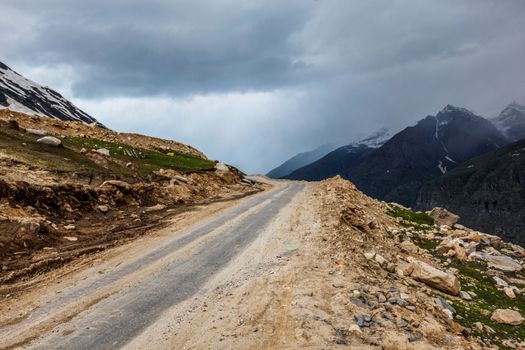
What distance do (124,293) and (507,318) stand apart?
12472 mm

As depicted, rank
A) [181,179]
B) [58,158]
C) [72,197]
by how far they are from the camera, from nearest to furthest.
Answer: [72,197], [58,158], [181,179]

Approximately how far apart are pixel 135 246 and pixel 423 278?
12.1 metres

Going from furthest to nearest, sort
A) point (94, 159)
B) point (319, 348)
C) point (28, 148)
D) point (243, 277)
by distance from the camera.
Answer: point (94, 159)
point (28, 148)
point (243, 277)
point (319, 348)

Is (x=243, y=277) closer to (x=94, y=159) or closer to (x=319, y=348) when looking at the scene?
(x=319, y=348)

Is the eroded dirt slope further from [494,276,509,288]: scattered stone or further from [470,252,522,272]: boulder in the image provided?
[470,252,522,272]: boulder

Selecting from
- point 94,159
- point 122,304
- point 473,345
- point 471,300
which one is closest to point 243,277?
point 122,304

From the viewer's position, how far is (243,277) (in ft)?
42.3

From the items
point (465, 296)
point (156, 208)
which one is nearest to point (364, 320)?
point (465, 296)

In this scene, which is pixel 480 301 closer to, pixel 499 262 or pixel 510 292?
pixel 510 292

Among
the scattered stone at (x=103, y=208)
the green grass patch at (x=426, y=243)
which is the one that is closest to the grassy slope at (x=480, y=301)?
the green grass patch at (x=426, y=243)

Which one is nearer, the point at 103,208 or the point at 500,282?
the point at 500,282

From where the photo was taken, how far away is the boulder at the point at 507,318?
13.2 m

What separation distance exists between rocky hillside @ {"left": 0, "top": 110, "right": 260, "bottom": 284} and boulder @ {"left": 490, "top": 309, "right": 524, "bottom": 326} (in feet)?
51.1

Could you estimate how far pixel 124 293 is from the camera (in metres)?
11.8
